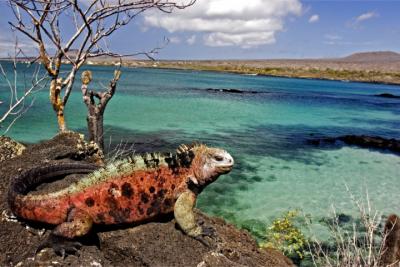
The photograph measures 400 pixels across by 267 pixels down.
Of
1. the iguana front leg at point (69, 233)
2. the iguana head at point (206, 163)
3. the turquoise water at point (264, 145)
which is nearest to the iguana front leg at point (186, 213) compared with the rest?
the iguana head at point (206, 163)

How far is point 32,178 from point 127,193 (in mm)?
1193

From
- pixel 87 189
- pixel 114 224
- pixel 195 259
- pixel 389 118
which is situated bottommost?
pixel 389 118

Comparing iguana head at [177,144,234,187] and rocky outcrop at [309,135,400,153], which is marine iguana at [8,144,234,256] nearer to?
iguana head at [177,144,234,187]

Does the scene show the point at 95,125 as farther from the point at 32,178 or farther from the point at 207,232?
the point at 207,232

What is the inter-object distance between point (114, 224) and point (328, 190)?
9.24 m

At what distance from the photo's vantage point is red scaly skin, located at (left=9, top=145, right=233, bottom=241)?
3.39m

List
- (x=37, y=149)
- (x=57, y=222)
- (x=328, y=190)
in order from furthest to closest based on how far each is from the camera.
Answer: (x=328, y=190), (x=37, y=149), (x=57, y=222)

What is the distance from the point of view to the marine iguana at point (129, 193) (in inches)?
134

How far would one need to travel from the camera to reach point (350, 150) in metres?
17.1

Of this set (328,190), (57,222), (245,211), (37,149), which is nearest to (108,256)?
(57,222)

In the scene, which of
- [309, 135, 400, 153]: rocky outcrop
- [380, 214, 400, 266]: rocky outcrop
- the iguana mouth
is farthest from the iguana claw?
[309, 135, 400, 153]: rocky outcrop

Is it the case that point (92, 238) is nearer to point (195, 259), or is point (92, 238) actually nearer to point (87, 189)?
point (87, 189)

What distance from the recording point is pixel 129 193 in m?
3.62

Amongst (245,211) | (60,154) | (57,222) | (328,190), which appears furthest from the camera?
(328,190)
